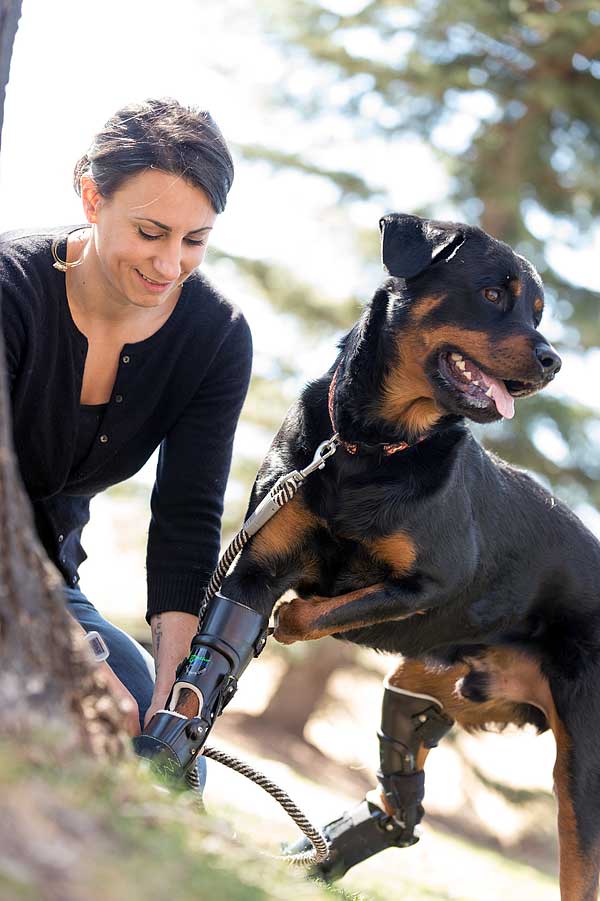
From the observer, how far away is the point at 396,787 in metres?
3.76

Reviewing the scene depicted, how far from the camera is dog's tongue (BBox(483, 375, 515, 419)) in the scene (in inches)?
124

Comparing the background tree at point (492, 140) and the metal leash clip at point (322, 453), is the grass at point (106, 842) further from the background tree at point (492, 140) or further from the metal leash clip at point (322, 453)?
the background tree at point (492, 140)

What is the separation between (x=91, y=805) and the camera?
145 centimetres

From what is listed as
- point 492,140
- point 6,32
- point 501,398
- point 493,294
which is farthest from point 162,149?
point 492,140

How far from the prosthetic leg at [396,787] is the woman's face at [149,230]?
1802mm

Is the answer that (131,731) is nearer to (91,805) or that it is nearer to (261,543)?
(261,543)

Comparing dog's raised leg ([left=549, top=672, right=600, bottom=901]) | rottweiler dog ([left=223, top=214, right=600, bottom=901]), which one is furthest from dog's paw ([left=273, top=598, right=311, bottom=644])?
dog's raised leg ([left=549, top=672, right=600, bottom=901])

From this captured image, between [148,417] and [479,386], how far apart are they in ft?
3.64

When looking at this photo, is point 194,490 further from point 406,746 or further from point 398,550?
point 406,746

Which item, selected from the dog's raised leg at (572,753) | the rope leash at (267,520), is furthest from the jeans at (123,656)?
the dog's raised leg at (572,753)

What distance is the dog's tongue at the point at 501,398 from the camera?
3.15 meters

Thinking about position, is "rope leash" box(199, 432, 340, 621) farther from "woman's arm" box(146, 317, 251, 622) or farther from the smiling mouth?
the smiling mouth

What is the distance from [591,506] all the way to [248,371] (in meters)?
6.94

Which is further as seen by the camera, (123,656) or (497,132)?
(497,132)
